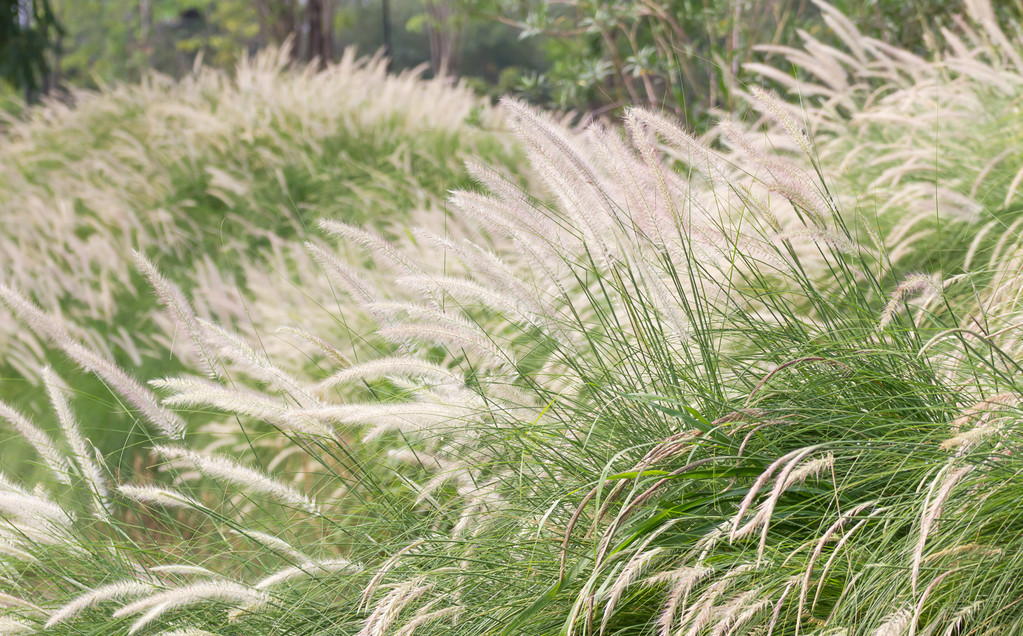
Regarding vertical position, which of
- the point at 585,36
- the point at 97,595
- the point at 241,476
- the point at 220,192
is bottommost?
the point at 220,192

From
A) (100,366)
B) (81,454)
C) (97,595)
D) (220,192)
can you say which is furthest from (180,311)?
(220,192)

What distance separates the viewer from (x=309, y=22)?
10.7 metres

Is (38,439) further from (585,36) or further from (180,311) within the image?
(585,36)

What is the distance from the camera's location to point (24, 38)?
10.2m

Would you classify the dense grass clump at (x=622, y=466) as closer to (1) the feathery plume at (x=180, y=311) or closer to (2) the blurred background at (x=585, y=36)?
(1) the feathery plume at (x=180, y=311)

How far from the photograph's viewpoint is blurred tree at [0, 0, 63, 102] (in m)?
10.0

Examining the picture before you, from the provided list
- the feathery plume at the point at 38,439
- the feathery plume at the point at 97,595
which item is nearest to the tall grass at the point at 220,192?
the feathery plume at the point at 38,439

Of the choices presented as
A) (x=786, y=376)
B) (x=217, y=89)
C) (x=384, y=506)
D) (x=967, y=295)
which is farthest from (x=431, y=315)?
(x=217, y=89)

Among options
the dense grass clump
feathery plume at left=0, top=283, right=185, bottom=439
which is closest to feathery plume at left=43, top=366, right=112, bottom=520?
the dense grass clump

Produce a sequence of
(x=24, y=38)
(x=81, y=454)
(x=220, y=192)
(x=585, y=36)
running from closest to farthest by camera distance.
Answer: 1. (x=81, y=454)
2. (x=220, y=192)
3. (x=585, y=36)
4. (x=24, y=38)

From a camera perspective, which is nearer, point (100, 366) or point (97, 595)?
point (97, 595)

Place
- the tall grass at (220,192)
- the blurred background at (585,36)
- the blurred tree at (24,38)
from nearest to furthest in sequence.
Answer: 1. the tall grass at (220,192)
2. the blurred background at (585,36)
3. the blurred tree at (24,38)

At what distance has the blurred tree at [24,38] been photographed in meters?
10.0

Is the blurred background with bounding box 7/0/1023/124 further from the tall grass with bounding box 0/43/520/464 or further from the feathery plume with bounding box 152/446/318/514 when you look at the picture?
the feathery plume with bounding box 152/446/318/514
